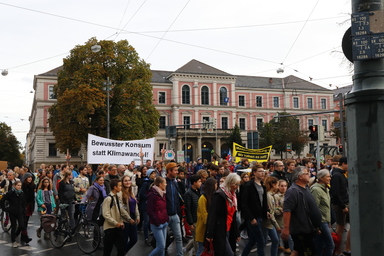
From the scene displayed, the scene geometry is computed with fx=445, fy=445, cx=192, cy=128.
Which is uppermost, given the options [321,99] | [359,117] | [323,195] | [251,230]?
[321,99]

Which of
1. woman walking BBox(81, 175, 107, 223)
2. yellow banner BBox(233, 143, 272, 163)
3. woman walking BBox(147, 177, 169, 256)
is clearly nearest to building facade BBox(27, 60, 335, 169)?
yellow banner BBox(233, 143, 272, 163)

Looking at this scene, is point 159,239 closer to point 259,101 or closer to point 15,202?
point 15,202

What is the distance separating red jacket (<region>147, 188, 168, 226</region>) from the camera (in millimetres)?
7848

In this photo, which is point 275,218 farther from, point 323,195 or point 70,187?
point 70,187

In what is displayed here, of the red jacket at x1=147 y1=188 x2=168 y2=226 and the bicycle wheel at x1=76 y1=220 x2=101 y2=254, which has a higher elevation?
the red jacket at x1=147 y1=188 x2=168 y2=226

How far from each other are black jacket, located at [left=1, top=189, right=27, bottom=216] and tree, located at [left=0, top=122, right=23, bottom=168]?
75.8m

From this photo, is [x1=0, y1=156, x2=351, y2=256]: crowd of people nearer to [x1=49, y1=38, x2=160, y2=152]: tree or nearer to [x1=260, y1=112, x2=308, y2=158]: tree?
[x1=49, y1=38, x2=160, y2=152]: tree

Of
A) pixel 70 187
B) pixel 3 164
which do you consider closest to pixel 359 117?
pixel 70 187

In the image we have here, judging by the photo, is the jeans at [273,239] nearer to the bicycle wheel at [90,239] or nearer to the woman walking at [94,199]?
the bicycle wheel at [90,239]

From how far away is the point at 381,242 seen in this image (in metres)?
3.65

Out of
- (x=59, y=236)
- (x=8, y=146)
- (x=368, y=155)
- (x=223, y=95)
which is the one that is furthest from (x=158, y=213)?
(x=8, y=146)

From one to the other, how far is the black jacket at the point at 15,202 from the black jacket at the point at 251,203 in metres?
6.08

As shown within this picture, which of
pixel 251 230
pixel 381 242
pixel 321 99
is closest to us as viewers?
pixel 381 242

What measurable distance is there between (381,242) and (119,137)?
41093mm
